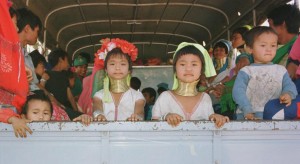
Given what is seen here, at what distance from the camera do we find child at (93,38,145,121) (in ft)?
9.64

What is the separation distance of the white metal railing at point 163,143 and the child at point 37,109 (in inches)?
37.0

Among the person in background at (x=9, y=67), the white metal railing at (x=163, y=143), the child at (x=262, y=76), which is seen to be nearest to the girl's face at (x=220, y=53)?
the child at (x=262, y=76)

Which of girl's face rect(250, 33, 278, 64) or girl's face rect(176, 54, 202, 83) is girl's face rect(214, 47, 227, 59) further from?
girl's face rect(176, 54, 202, 83)

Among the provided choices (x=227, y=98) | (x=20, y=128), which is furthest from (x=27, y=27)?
(x=20, y=128)

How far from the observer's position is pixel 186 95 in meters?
2.65

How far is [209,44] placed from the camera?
6789 mm

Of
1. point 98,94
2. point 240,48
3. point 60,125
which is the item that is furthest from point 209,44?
point 60,125

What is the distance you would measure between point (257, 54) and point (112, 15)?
12.2ft

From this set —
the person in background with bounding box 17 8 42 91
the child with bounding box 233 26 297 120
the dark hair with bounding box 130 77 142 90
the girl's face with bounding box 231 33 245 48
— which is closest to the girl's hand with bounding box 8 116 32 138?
the child with bounding box 233 26 297 120

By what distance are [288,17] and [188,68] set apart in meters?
1.27

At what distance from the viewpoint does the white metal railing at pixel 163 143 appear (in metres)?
1.74

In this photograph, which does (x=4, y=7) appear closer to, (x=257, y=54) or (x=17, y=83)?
(x=17, y=83)

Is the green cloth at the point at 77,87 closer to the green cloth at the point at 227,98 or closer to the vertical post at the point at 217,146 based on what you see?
the green cloth at the point at 227,98

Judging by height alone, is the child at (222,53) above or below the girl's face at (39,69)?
above
